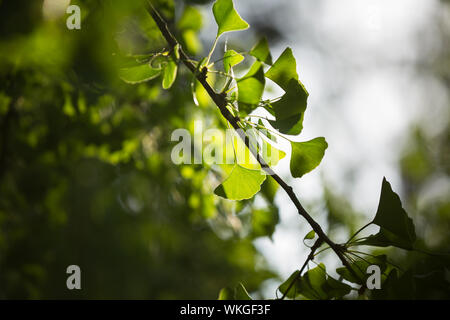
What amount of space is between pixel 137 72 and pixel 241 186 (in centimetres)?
17

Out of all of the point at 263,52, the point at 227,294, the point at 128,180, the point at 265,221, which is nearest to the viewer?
the point at 263,52

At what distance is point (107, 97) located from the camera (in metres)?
0.65

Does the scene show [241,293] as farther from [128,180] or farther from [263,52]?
[128,180]

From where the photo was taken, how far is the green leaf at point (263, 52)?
293 millimetres

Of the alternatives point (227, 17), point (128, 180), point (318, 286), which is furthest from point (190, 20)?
point (128, 180)

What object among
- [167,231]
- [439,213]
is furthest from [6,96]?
[439,213]

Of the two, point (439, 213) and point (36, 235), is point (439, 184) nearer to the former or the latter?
point (439, 213)

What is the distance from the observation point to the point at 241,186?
1.12 feet

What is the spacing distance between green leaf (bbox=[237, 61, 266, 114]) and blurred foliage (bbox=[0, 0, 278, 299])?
145 mm

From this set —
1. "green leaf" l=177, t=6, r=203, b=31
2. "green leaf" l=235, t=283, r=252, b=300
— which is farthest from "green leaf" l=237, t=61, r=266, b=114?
"green leaf" l=177, t=6, r=203, b=31

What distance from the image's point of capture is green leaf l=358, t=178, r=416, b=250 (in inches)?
13.0

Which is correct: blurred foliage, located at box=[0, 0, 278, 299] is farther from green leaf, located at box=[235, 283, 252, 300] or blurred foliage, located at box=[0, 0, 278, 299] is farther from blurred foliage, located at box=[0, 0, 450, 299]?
green leaf, located at box=[235, 283, 252, 300]

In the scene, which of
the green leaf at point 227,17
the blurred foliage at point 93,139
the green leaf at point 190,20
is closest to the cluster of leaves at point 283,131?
the green leaf at point 227,17
